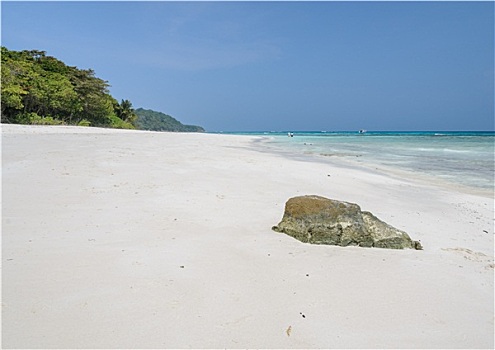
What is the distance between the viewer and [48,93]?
107 ft

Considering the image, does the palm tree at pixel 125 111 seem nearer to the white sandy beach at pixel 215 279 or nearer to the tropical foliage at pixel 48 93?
the tropical foliage at pixel 48 93

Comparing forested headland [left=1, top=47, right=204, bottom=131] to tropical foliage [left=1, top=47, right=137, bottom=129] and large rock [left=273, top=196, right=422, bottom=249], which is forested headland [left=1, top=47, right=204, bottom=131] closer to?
tropical foliage [left=1, top=47, right=137, bottom=129]

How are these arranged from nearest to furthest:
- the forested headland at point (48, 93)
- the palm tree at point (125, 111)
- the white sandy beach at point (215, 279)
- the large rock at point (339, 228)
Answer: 1. the white sandy beach at point (215, 279)
2. the large rock at point (339, 228)
3. the forested headland at point (48, 93)
4. the palm tree at point (125, 111)

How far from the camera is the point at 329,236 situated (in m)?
3.77

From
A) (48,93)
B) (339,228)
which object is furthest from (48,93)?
(339,228)

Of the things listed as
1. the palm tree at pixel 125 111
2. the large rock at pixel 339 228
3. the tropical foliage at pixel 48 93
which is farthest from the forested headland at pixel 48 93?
the large rock at pixel 339 228

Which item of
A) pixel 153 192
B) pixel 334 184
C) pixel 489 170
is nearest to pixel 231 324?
pixel 153 192

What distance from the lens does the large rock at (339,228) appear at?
3777mm

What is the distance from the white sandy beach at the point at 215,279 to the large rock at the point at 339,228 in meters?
0.15

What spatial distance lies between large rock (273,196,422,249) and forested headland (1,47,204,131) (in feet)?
101

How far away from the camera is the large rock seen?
3777 mm

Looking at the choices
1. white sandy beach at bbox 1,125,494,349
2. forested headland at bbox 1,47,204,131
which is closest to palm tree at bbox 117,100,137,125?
forested headland at bbox 1,47,204,131

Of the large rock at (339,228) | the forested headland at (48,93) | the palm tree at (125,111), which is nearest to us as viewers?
the large rock at (339,228)

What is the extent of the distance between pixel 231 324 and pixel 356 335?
83 cm
